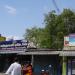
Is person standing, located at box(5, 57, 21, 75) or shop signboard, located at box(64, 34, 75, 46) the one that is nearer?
person standing, located at box(5, 57, 21, 75)

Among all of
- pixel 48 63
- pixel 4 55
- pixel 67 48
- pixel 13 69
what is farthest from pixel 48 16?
pixel 13 69

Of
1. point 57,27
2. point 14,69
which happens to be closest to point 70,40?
point 14,69

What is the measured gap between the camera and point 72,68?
1118 inches

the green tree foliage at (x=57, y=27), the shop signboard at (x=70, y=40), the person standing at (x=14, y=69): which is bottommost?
the person standing at (x=14, y=69)

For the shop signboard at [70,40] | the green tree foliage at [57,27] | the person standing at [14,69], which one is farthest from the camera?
the green tree foliage at [57,27]

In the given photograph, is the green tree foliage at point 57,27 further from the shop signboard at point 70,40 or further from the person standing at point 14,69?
the person standing at point 14,69

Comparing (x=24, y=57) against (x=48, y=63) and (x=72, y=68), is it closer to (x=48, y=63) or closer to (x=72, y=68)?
(x=48, y=63)

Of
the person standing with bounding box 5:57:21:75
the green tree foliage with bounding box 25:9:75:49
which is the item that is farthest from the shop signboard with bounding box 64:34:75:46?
the green tree foliage with bounding box 25:9:75:49

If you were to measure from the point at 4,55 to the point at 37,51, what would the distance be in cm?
934

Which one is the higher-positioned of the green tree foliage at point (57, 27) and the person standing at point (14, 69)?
the green tree foliage at point (57, 27)

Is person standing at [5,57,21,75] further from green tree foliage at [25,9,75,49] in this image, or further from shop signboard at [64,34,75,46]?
green tree foliage at [25,9,75,49]

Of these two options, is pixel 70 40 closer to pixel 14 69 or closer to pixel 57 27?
pixel 14 69

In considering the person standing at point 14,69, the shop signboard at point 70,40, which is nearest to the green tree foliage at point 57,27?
the shop signboard at point 70,40

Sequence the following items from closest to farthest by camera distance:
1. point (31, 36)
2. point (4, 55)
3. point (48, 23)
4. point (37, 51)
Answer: point (37, 51) < point (4, 55) < point (48, 23) < point (31, 36)
